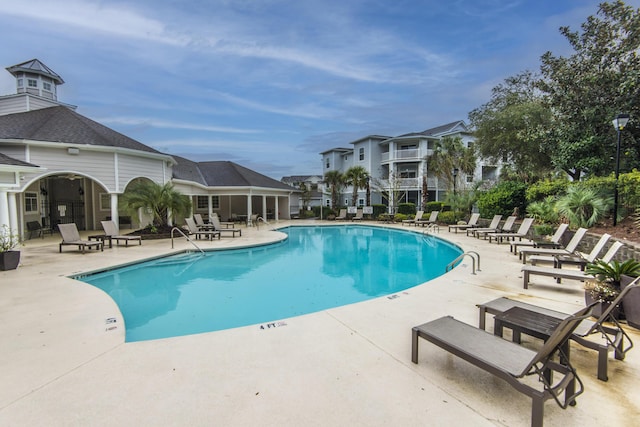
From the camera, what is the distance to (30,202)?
15180 mm

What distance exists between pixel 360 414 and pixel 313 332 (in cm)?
165

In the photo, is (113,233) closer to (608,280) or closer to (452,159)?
(608,280)

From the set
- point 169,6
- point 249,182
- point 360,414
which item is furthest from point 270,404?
point 249,182

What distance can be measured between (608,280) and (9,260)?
487 inches

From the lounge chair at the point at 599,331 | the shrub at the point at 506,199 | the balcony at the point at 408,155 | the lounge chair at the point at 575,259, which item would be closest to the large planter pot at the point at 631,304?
the lounge chair at the point at 599,331

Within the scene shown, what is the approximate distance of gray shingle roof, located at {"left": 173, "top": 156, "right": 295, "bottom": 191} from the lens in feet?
74.8

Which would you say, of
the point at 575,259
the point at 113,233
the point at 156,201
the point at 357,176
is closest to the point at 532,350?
the point at 575,259

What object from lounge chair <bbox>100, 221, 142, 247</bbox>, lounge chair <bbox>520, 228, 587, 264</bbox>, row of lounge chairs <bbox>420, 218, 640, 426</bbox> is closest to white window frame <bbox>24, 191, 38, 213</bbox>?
lounge chair <bbox>100, 221, 142, 247</bbox>

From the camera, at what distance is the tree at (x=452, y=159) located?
77.6ft

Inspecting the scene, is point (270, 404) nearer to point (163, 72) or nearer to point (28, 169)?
point (28, 169)

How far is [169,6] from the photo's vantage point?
39.3 ft

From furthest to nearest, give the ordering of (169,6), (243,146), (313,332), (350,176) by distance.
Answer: (243,146), (350,176), (169,6), (313,332)

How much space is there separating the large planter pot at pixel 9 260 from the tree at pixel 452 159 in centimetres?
2493

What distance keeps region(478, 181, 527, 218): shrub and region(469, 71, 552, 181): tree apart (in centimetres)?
234
